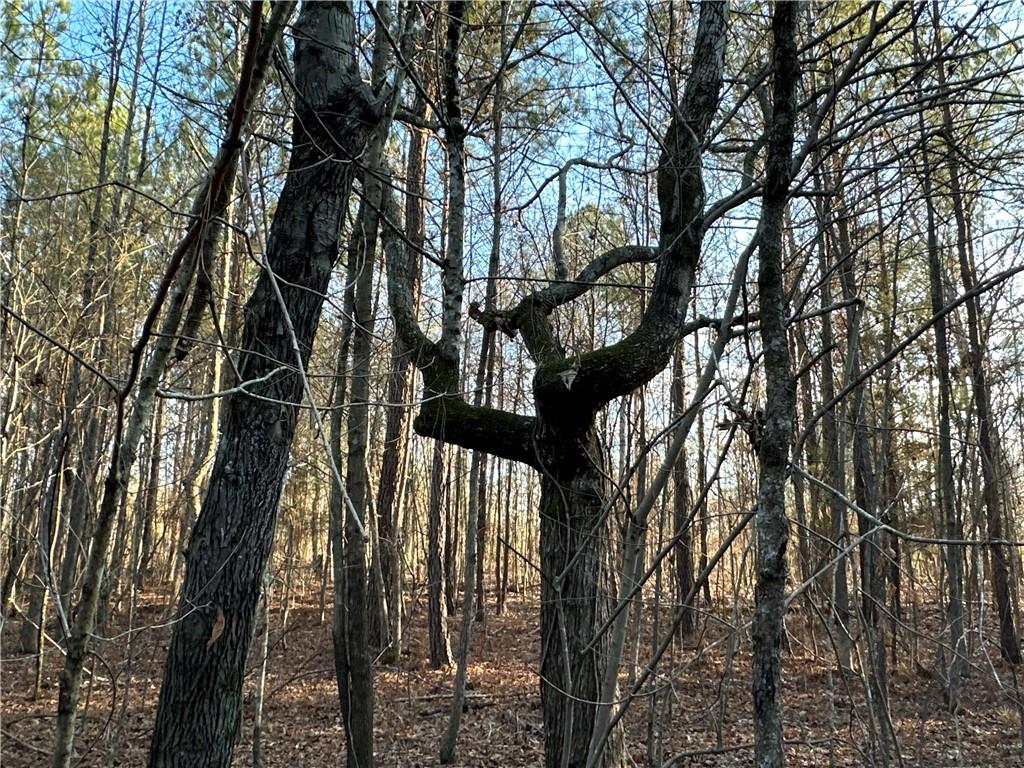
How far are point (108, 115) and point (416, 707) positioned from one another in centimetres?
880

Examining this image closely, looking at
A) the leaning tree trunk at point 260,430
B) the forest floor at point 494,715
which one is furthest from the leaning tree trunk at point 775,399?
the forest floor at point 494,715

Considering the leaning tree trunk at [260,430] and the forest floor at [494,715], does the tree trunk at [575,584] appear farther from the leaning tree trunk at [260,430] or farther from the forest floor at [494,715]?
the leaning tree trunk at [260,430]

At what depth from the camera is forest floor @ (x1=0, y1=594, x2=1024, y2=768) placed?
6.18 metres

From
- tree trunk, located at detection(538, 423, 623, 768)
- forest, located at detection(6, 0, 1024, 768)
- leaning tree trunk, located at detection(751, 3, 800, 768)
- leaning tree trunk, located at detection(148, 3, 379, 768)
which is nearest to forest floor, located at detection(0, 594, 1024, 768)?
forest, located at detection(6, 0, 1024, 768)

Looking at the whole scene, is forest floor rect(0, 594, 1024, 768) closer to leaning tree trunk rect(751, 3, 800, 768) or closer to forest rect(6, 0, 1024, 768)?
forest rect(6, 0, 1024, 768)

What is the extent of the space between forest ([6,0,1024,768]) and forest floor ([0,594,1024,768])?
0.07m

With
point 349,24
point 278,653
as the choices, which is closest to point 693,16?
point 349,24

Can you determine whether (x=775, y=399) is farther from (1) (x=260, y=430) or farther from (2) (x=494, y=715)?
(2) (x=494, y=715)

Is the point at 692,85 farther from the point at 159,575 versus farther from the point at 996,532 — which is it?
the point at 159,575

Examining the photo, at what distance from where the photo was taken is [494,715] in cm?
775

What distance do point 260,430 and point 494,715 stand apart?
586 cm

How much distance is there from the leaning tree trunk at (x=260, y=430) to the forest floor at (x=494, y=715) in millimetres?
2247

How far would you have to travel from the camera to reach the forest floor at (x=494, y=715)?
618 cm

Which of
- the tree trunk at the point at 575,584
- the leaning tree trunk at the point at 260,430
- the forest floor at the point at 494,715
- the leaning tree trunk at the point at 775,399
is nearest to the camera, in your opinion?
the leaning tree trunk at the point at 775,399
